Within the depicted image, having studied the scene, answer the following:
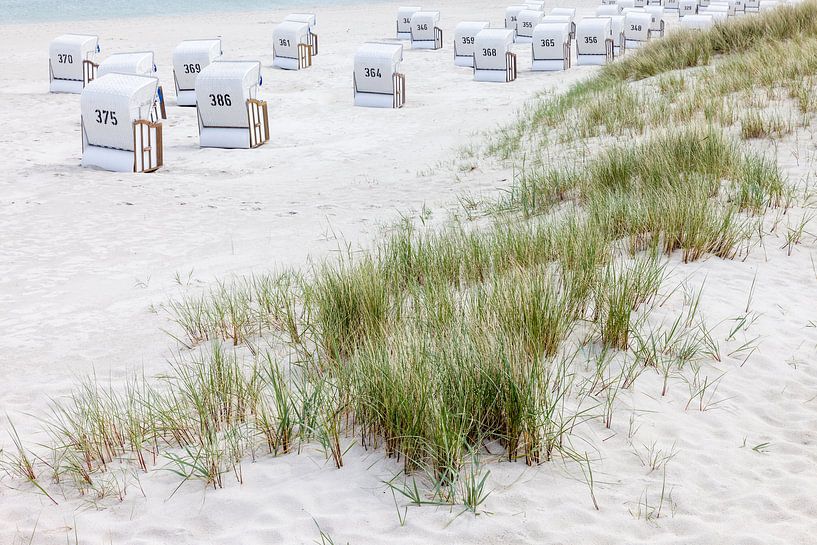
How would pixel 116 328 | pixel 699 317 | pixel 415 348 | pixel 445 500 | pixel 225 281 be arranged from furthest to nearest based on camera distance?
pixel 225 281, pixel 116 328, pixel 699 317, pixel 415 348, pixel 445 500

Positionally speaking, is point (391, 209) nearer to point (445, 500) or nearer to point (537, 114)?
point (537, 114)

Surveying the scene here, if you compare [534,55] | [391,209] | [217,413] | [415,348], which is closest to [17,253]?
[391,209]

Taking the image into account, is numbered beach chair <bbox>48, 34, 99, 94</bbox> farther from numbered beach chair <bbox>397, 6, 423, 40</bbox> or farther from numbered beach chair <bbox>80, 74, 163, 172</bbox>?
numbered beach chair <bbox>397, 6, 423, 40</bbox>

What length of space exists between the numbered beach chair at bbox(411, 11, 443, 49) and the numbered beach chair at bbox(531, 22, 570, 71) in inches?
211

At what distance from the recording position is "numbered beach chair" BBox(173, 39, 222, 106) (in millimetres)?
15328

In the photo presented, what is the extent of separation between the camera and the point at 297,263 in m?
6.16

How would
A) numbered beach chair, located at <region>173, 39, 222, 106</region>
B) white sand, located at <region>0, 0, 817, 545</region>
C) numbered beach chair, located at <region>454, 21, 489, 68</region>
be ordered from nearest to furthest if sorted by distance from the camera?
white sand, located at <region>0, 0, 817, 545</region>, numbered beach chair, located at <region>173, 39, 222, 106</region>, numbered beach chair, located at <region>454, 21, 489, 68</region>

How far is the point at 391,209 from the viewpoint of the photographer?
7.88m

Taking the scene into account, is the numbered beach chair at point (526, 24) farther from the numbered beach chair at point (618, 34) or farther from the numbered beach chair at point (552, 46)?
the numbered beach chair at point (552, 46)

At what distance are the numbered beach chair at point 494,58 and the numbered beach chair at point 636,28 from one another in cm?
666

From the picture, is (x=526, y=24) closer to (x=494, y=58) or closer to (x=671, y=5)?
(x=494, y=58)

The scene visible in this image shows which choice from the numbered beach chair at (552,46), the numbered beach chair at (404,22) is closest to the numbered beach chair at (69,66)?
the numbered beach chair at (552,46)

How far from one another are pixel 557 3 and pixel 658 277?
43.9 m

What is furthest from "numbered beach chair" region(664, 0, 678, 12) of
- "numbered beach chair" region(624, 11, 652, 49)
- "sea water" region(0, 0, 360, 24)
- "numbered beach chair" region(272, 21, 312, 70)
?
"sea water" region(0, 0, 360, 24)
